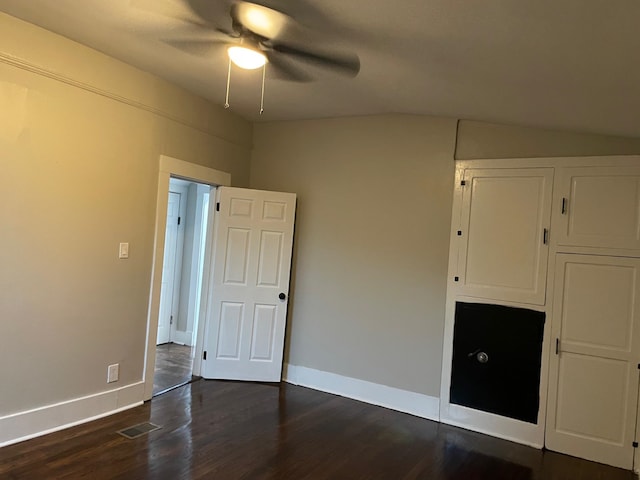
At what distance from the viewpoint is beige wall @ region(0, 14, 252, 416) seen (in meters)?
2.78

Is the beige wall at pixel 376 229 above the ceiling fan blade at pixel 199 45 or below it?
below

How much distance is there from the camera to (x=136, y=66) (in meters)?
3.43

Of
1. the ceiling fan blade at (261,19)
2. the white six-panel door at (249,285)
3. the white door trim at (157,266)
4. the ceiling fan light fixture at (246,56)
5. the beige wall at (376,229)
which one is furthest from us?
the white six-panel door at (249,285)

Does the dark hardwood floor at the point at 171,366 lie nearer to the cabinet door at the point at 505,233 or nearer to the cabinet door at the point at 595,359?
the cabinet door at the point at 505,233

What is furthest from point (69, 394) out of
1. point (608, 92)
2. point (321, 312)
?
point (608, 92)

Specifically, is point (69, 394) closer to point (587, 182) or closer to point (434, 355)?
point (434, 355)

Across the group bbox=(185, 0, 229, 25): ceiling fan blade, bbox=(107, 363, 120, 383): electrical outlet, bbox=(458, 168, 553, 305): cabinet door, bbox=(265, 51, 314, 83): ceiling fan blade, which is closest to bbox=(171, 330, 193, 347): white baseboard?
bbox=(107, 363, 120, 383): electrical outlet

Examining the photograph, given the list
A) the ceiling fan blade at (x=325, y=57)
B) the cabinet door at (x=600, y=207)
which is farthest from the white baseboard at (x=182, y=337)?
the cabinet door at (x=600, y=207)

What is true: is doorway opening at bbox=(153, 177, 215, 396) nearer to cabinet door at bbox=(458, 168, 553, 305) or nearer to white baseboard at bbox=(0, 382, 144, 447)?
white baseboard at bbox=(0, 382, 144, 447)

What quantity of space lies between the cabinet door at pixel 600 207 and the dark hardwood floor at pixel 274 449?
1.63m

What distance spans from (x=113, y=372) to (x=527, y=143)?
3767mm

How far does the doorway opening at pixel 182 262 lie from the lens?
5.80 m

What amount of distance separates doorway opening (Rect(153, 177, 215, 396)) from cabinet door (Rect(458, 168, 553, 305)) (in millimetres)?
3460

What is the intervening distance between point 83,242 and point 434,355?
296 centimetres
